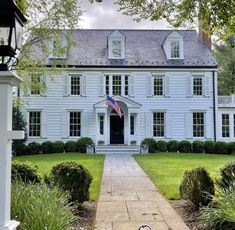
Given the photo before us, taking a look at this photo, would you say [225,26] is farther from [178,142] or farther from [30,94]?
[30,94]

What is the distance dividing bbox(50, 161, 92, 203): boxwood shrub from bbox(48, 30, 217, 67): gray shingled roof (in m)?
17.9

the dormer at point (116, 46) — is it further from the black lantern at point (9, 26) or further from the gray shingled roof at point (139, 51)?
the black lantern at point (9, 26)

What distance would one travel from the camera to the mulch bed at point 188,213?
5720mm

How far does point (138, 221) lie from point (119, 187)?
147 inches

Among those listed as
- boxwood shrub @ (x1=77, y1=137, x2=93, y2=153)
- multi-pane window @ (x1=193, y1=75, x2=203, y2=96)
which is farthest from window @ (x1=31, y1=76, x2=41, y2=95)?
multi-pane window @ (x1=193, y1=75, x2=203, y2=96)

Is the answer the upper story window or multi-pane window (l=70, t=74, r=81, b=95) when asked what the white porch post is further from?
multi-pane window (l=70, t=74, r=81, b=95)

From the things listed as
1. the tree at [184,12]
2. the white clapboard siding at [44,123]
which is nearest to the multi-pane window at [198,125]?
the white clapboard siding at [44,123]

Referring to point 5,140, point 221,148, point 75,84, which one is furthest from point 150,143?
point 5,140

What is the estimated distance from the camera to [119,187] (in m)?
9.65

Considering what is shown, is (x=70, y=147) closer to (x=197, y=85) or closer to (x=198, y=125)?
(x=198, y=125)

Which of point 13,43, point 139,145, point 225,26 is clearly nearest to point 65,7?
point 225,26

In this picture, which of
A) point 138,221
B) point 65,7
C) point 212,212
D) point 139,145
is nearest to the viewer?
point 212,212

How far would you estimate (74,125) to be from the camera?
24.7m

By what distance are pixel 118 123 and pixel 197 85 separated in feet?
21.8
